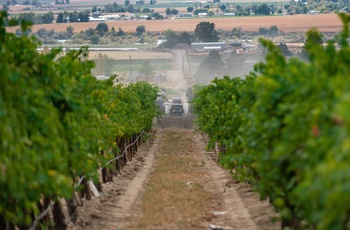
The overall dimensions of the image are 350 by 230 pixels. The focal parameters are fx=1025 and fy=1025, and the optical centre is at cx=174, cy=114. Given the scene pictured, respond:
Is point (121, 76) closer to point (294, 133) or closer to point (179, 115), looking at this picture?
point (179, 115)

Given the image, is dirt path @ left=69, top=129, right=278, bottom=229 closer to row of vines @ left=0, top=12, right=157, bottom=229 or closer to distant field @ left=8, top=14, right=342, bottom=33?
row of vines @ left=0, top=12, right=157, bottom=229

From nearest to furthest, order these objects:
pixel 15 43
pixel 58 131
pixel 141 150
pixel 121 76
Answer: pixel 58 131 → pixel 15 43 → pixel 141 150 → pixel 121 76

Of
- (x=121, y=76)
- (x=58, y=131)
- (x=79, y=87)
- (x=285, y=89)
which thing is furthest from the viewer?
(x=121, y=76)

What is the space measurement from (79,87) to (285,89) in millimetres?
5806

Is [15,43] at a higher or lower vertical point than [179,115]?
higher

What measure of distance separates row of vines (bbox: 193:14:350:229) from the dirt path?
4.67 ft

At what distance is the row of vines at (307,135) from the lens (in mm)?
9859

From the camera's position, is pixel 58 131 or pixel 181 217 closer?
pixel 58 131

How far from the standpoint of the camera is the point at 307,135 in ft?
41.4

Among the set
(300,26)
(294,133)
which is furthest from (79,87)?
(300,26)

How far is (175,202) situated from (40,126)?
26.8 ft

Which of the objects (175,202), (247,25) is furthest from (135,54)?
(175,202)

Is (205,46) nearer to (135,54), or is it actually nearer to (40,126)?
(135,54)

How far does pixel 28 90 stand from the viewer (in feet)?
49.3
